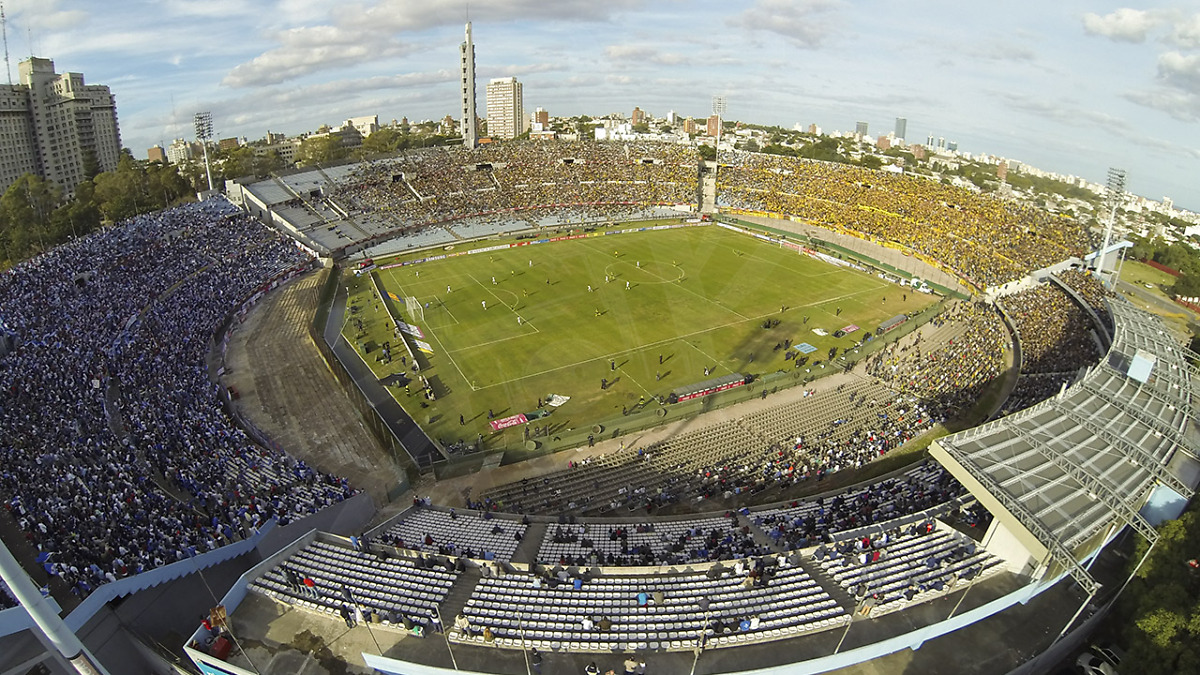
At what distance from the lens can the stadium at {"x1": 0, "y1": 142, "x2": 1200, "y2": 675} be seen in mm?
16062

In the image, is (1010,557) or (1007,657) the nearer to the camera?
(1007,657)

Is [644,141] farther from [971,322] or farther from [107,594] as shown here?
[107,594]

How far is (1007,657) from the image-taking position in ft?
53.5

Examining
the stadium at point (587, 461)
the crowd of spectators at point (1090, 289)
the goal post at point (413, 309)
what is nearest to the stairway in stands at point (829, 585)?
the stadium at point (587, 461)

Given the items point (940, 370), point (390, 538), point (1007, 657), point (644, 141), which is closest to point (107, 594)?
point (390, 538)

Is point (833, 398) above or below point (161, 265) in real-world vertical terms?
below

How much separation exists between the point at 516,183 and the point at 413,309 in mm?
42460

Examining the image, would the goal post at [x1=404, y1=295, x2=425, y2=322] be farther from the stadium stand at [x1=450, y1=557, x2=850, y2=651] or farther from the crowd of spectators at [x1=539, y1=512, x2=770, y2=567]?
the stadium stand at [x1=450, y1=557, x2=850, y2=651]

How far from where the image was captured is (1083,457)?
19.8 meters

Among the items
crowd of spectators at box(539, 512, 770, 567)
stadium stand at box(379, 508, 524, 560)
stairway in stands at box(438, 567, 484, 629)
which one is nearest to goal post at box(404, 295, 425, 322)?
stadium stand at box(379, 508, 524, 560)

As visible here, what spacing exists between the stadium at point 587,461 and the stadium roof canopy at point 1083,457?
0.12 meters

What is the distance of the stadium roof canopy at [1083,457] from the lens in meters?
17.1

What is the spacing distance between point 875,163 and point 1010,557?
295 feet

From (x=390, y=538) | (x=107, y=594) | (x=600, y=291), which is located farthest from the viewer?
(x=600, y=291)
